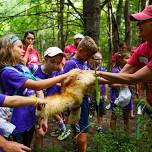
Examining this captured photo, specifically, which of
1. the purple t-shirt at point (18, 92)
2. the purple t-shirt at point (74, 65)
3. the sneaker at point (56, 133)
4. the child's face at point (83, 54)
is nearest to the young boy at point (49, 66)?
the purple t-shirt at point (74, 65)

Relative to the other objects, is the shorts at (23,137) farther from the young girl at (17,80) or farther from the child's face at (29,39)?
the child's face at (29,39)

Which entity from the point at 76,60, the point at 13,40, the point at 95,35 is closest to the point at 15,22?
the point at 95,35

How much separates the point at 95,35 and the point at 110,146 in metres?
2.68

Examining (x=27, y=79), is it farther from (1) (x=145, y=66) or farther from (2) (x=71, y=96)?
(1) (x=145, y=66)

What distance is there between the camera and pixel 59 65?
5.28m

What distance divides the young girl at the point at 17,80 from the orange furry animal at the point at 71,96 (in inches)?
5.7

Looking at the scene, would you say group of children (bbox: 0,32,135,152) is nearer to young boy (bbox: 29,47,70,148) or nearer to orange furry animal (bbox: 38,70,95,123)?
young boy (bbox: 29,47,70,148)

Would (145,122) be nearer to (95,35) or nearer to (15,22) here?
(95,35)

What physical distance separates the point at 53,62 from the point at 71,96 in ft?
5.06

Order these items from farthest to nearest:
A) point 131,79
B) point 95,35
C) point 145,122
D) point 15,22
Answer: point 15,22 → point 95,35 → point 131,79 → point 145,122

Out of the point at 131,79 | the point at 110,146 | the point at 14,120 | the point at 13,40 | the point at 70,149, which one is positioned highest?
the point at 13,40

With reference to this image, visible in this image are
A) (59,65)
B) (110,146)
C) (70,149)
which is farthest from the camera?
(70,149)

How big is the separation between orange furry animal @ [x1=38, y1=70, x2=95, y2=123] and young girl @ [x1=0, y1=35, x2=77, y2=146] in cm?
14

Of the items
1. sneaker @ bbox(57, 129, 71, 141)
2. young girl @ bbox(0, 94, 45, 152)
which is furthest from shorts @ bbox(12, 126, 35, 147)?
sneaker @ bbox(57, 129, 71, 141)
